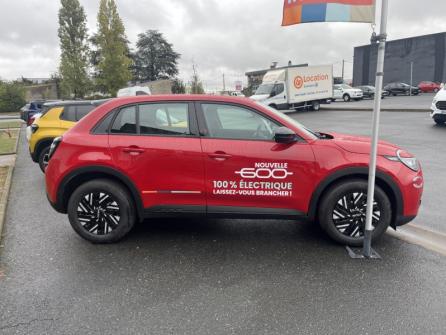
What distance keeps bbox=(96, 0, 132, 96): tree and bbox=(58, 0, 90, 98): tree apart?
3859 millimetres

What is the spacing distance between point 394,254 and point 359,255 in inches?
14.7

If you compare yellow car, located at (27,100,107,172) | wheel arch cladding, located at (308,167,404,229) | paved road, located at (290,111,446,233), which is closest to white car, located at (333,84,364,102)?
paved road, located at (290,111,446,233)

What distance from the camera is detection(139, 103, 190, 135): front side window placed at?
3.78 m

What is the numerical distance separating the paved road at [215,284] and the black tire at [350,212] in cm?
20

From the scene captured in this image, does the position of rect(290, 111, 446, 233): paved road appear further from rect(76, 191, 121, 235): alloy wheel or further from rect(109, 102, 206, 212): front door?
rect(76, 191, 121, 235): alloy wheel

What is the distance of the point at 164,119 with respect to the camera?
12.6 ft

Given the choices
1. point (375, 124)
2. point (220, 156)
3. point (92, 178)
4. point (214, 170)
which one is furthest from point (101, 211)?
point (375, 124)

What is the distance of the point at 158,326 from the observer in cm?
256

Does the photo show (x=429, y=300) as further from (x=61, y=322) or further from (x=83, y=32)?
(x=83, y=32)

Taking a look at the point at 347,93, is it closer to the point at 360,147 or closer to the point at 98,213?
the point at 360,147

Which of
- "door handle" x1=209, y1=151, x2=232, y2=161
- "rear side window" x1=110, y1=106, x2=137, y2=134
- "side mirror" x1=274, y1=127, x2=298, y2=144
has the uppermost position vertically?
"rear side window" x1=110, y1=106, x2=137, y2=134

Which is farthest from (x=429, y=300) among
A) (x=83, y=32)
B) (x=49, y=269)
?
(x=83, y=32)

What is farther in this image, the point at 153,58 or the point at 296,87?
the point at 153,58

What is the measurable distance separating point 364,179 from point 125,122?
2672 millimetres
